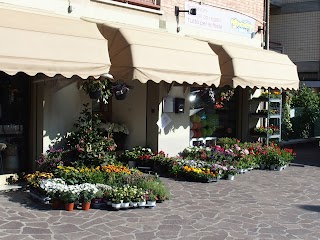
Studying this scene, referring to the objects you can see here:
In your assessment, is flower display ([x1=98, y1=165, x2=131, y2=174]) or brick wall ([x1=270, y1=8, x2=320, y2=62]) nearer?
flower display ([x1=98, y1=165, x2=131, y2=174])

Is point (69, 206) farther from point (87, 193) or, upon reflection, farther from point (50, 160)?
point (50, 160)

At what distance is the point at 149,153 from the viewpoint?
1166 centimetres

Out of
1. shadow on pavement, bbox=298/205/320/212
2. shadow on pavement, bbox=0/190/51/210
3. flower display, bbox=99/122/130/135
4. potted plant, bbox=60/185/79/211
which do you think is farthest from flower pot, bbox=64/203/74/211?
shadow on pavement, bbox=298/205/320/212

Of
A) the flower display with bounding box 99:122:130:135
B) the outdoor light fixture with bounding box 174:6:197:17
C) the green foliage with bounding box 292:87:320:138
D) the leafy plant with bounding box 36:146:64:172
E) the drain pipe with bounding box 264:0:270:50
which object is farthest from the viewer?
the green foliage with bounding box 292:87:320:138

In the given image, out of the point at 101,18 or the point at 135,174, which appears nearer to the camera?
the point at 135,174

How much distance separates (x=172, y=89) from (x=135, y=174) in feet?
12.4

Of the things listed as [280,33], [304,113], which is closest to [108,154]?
[304,113]

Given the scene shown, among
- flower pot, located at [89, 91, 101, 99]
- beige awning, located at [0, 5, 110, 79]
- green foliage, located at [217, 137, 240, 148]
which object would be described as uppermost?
beige awning, located at [0, 5, 110, 79]

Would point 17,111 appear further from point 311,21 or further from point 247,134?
point 311,21

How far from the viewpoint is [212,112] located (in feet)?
47.1

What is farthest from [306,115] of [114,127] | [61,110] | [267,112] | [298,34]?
[61,110]

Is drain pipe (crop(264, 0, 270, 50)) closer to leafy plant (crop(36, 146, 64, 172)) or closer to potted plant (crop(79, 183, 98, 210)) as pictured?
leafy plant (crop(36, 146, 64, 172))

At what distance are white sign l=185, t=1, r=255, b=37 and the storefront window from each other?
5.76ft

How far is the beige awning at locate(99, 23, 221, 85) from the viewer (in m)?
9.34
